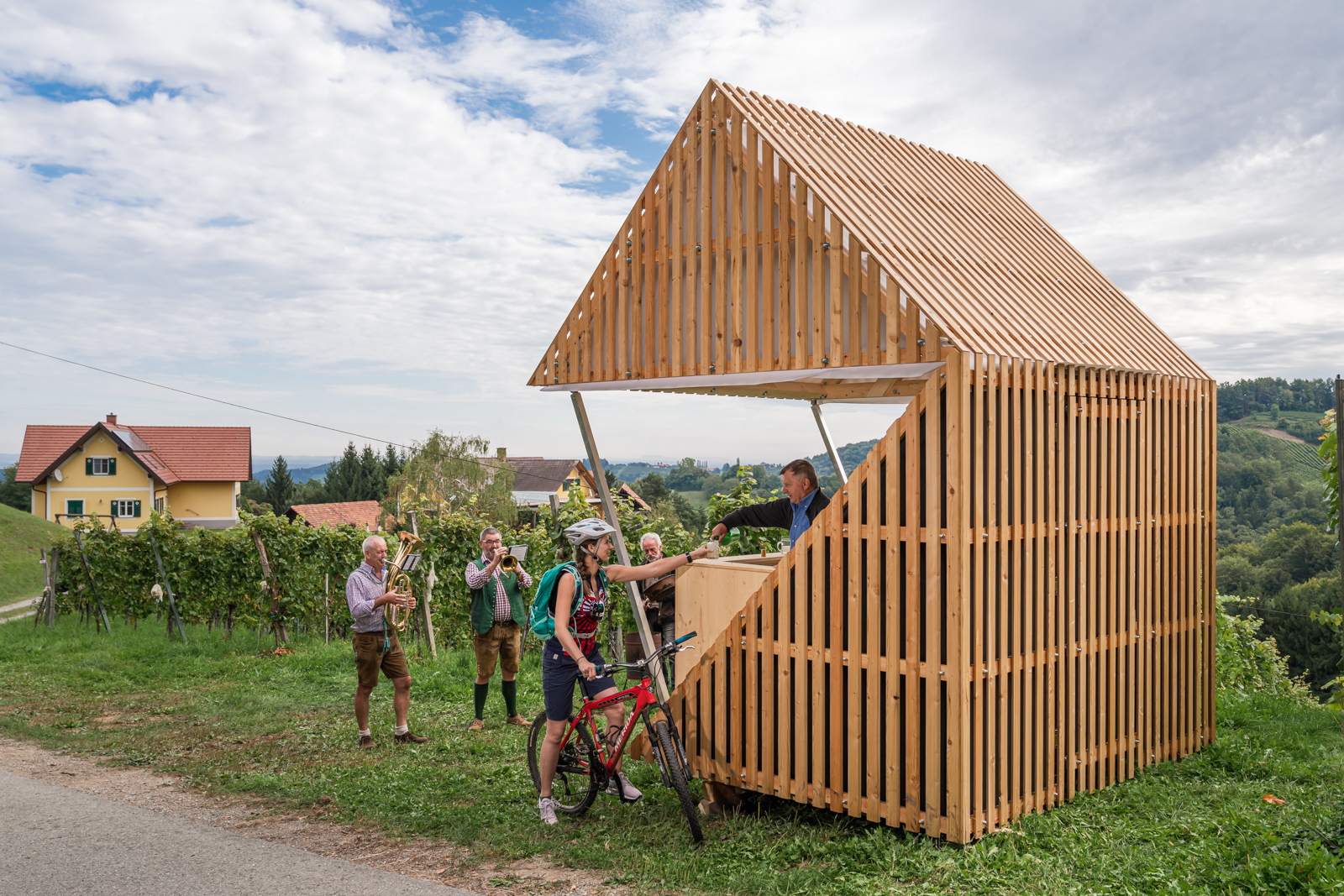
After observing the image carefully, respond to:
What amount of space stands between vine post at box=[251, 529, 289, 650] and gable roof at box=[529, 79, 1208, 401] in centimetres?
745

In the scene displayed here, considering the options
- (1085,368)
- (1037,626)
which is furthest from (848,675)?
(1085,368)

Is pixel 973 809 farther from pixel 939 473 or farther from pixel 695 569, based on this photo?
pixel 695 569

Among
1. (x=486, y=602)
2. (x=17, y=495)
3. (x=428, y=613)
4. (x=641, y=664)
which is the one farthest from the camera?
(x=17, y=495)

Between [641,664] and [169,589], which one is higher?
[641,664]

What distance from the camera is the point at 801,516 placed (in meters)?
6.40

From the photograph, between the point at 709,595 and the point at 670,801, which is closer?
the point at 670,801

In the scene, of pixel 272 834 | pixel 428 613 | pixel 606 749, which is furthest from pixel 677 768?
pixel 428 613

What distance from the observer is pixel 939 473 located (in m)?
5.21

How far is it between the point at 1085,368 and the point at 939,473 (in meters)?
1.66

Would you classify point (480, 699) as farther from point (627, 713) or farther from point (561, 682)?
point (561, 682)

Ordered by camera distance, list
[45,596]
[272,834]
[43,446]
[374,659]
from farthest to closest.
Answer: [43,446]
[45,596]
[374,659]
[272,834]

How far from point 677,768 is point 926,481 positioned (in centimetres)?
208

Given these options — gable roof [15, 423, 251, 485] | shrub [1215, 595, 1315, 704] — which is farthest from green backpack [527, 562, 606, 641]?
gable roof [15, 423, 251, 485]

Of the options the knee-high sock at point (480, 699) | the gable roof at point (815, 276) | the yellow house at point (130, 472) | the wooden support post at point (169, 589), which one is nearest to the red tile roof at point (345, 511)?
the yellow house at point (130, 472)
